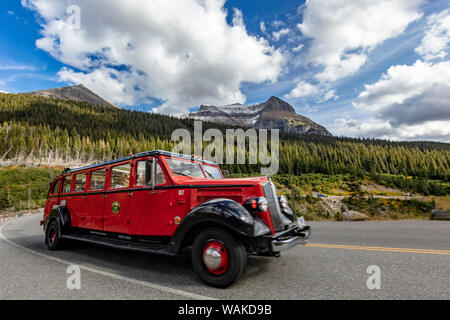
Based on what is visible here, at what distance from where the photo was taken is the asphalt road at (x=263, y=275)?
3307 millimetres

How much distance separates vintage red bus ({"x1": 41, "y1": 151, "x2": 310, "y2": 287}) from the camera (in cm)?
362

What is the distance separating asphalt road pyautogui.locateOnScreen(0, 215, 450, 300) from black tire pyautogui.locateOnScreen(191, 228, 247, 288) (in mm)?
145

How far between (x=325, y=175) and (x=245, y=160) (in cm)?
3373

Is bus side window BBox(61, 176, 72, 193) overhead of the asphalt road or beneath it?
overhead

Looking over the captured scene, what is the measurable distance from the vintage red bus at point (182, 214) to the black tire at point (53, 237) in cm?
3

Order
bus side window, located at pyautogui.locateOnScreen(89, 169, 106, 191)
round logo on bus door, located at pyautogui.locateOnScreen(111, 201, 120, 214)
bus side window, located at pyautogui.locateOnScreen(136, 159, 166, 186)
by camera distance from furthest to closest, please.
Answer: bus side window, located at pyautogui.locateOnScreen(89, 169, 106, 191) → round logo on bus door, located at pyautogui.locateOnScreen(111, 201, 120, 214) → bus side window, located at pyautogui.locateOnScreen(136, 159, 166, 186)

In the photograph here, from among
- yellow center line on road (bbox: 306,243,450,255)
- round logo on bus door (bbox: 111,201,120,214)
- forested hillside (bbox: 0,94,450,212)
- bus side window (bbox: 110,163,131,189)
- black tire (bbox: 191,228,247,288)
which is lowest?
yellow center line on road (bbox: 306,243,450,255)

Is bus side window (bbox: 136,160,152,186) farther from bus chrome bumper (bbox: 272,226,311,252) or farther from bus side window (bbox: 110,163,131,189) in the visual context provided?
bus chrome bumper (bbox: 272,226,311,252)

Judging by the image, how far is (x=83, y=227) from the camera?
6438 mm

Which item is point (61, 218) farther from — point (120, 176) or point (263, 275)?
point (263, 275)

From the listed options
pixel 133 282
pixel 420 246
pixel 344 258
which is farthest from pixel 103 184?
pixel 420 246

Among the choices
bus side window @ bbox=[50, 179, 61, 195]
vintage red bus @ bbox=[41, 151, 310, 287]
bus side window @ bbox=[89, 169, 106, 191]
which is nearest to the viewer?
vintage red bus @ bbox=[41, 151, 310, 287]

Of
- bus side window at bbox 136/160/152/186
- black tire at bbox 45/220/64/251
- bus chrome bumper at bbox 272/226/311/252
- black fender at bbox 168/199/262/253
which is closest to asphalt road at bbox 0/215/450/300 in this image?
black tire at bbox 45/220/64/251
